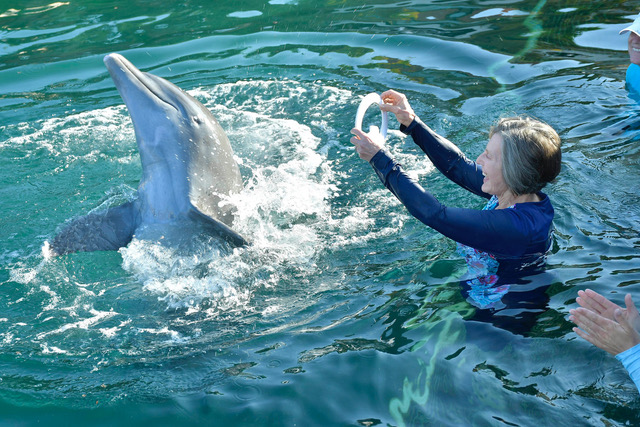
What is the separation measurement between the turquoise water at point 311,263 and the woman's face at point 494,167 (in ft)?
2.35

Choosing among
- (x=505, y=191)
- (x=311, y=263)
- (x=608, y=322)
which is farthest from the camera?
(x=311, y=263)

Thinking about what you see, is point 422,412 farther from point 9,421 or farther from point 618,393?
point 9,421

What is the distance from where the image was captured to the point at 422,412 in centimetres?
343

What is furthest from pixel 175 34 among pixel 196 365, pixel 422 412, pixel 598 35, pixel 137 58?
pixel 422 412

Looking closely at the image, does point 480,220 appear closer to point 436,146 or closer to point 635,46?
point 436,146

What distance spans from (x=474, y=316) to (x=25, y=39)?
929 cm

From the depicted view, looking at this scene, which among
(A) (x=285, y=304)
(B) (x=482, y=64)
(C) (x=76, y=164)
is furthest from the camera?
(B) (x=482, y=64)

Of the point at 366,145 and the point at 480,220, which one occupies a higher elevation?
the point at 366,145

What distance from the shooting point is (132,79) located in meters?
5.32

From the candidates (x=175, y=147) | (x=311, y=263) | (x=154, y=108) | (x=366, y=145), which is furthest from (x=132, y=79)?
(x=366, y=145)

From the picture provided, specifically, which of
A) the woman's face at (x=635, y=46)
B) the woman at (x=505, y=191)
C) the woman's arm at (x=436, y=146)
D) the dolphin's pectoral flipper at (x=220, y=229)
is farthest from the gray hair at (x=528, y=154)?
the woman's face at (x=635, y=46)

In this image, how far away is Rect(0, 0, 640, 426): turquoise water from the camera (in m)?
3.60

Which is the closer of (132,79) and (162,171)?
(162,171)

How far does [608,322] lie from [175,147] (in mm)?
3474
